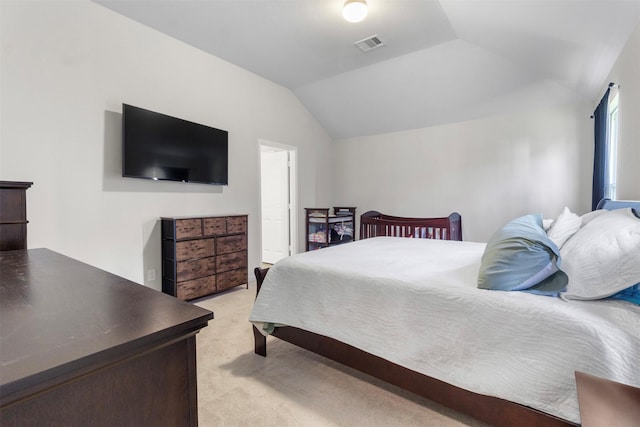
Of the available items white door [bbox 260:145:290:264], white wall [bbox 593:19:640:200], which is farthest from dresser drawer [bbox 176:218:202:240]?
white wall [bbox 593:19:640:200]

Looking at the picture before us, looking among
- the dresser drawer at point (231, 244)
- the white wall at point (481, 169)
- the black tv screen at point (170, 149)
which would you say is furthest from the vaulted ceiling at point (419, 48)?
the dresser drawer at point (231, 244)

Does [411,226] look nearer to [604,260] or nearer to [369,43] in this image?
[369,43]

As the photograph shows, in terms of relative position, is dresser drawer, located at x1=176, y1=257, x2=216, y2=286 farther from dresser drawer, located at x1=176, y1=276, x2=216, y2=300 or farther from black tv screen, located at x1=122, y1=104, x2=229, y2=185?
black tv screen, located at x1=122, y1=104, x2=229, y2=185

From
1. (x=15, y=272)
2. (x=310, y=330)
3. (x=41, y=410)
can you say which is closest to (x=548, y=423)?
(x=310, y=330)

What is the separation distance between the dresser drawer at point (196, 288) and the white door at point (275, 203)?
1721 millimetres

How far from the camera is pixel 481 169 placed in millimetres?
4191

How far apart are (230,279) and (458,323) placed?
9.01 ft

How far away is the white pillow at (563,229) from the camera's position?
1678mm

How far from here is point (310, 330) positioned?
1796mm

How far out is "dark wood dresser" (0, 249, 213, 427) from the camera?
1.57ft

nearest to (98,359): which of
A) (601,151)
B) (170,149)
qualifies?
(170,149)

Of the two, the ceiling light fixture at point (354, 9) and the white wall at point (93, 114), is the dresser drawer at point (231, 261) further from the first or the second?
the ceiling light fixture at point (354, 9)

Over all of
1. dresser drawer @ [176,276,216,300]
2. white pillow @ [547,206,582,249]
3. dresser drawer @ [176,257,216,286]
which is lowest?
dresser drawer @ [176,276,216,300]

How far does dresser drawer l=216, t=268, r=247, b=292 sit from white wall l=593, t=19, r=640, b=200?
3.56 m
